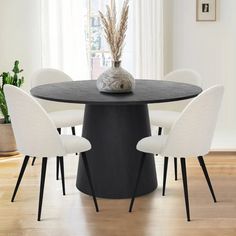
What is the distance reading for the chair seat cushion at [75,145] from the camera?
3354mm

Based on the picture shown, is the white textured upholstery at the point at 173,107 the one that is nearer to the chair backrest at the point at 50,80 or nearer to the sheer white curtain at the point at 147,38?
the sheer white curtain at the point at 147,38

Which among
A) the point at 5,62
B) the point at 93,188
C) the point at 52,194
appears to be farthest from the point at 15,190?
the point at 5,62

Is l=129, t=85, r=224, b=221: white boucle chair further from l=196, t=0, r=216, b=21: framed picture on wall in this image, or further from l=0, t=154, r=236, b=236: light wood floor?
l=196, t=0, r=216, b=21: framed picture on wall

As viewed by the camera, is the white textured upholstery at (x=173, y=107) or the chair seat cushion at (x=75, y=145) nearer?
the chair seat cushion at (x=75, y=145)

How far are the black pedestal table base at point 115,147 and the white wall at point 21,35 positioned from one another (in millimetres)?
1590

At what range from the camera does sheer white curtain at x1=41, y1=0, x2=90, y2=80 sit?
487cm

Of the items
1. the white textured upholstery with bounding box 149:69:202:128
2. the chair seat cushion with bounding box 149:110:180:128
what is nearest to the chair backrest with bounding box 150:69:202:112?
the white textured upholstery with bounding box 149:69:202:128

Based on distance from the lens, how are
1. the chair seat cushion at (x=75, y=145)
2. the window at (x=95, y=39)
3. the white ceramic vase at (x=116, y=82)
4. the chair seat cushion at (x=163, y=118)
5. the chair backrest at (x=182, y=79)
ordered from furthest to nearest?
the window at (x=95, y=39) → the chair backrest at (x=182, y=79) → the chair seat cushion at (x=163, y=118) → the white ceramic vase at (x=116, y=82) → the chair seat cushion at (x=75, y=145)

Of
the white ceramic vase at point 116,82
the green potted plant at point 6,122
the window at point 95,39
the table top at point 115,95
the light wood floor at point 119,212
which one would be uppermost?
the window at point 95,39

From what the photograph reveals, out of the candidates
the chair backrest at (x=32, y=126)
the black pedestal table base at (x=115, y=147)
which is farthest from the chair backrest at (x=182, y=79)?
the chair backrest at (x=32, y=126)

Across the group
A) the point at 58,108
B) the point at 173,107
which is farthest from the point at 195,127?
the point at 58,108

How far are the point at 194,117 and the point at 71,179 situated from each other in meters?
1.33

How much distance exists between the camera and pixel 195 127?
3.21 m

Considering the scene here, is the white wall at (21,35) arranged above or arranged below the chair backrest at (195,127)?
above
